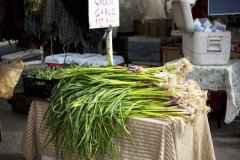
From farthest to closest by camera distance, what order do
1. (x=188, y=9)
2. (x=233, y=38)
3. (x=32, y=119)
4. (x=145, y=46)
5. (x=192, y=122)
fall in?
1. (x=145, y=46)
2. (x=233, y=38)
3. (x=188, y=9)
4. (x=32, y=119)
5. (x=192, y=122)

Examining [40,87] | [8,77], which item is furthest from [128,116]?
[8,77]

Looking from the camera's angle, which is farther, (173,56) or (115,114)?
(173,56)

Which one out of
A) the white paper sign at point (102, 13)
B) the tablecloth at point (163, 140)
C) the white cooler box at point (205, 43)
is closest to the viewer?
the tablecloth at point (163, 140)

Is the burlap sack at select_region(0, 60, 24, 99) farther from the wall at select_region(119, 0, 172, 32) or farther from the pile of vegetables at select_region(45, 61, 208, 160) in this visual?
the wall at select_region(119, 0, 172, 32)

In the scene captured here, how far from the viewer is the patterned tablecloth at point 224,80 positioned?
3523mm

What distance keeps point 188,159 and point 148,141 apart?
1.06 feet

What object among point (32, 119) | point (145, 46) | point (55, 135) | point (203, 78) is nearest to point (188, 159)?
point (55, 135)

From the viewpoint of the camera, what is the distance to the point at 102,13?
247 centimetres

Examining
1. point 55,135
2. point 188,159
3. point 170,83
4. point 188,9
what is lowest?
point 188,159

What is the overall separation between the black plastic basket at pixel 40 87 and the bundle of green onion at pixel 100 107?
164 mm

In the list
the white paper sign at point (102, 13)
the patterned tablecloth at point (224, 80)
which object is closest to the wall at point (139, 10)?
the patterned tablecloth at point (224, 80)

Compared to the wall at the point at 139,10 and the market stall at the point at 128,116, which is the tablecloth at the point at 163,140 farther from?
the wall at the point at 139,10

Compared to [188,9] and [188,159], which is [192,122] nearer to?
[188,159]

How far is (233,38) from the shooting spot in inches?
161
